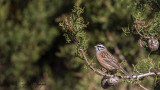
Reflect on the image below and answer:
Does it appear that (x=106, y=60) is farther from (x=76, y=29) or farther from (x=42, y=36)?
(x=42, y=36)

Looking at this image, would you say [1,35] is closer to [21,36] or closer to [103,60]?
[21,36]

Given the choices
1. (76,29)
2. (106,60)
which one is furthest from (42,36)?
(76,29)

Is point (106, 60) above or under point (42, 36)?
under

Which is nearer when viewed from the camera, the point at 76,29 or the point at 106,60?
the point at 76,29

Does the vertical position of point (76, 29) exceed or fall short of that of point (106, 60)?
it exceeds it

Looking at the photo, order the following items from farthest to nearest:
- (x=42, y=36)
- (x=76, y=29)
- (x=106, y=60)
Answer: (x=42, y=36), (x=106, y=60), (x=76, y=29)

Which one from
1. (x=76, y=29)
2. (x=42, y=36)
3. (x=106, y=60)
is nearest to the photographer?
(x=76, y=29)

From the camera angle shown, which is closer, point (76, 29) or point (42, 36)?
point (76, 29)

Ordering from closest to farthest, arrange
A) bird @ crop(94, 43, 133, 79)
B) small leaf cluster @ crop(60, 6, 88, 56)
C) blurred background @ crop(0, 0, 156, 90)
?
1. small leaf cluster @ crop(60, 6, 88, 56)
2. bird @ crop(94, 43, 133, 79)
3. blurred background @ crop(0, 0, 156, 90)

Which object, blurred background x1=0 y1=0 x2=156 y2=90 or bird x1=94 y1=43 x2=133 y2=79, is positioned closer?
bird x1=94 y1=43 x2=133 y2=79

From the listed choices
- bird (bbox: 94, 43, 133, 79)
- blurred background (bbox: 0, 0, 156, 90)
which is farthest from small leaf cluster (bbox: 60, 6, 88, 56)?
blurred background (bbox: 0, 0, 156, 90)

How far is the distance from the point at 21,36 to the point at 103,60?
327 centimetres

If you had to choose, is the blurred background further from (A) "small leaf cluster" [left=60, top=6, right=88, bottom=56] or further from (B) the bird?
(A) "small leaf cluster" [left=60, top=6, right=88, bottom=56]

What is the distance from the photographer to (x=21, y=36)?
7078 mm
